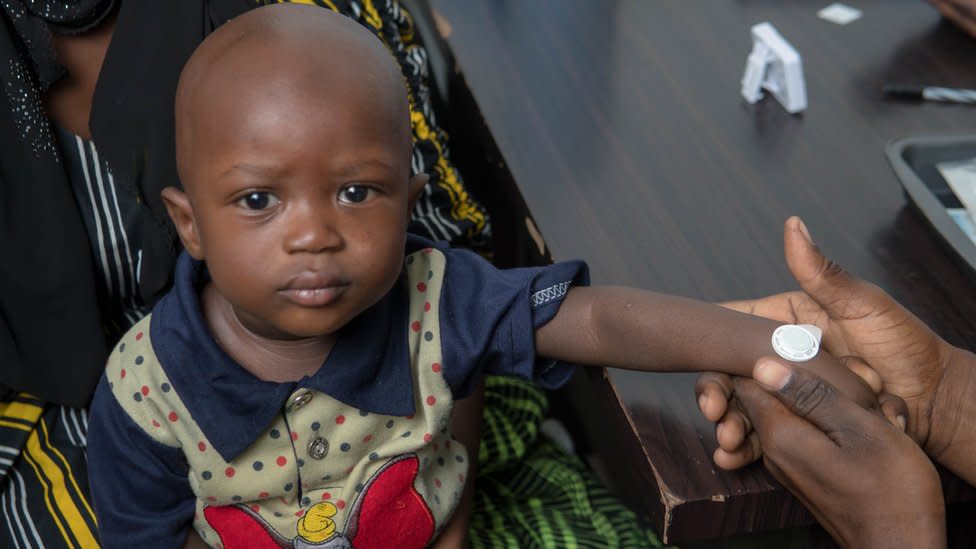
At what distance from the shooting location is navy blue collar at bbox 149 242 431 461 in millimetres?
945

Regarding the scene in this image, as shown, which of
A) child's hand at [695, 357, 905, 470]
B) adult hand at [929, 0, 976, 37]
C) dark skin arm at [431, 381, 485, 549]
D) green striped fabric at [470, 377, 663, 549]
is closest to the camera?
child's hand at [695, 357, 905, 470]

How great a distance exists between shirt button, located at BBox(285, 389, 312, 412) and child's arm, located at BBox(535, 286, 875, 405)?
231 mm

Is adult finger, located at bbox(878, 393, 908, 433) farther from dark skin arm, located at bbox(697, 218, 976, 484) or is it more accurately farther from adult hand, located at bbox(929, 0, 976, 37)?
adult hand, located at bbox(929, 0, 976, 37)

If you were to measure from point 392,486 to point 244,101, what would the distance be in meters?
0.41

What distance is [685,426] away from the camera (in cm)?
98

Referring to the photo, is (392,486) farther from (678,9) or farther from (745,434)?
(678,9)

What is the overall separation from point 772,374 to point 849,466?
0.10 meters

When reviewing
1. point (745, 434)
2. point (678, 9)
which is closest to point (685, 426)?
point (745, 434)

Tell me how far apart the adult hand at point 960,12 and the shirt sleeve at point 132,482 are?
121cm

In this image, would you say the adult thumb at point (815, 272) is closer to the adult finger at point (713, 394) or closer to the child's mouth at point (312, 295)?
the adult finger at point (713, 394)

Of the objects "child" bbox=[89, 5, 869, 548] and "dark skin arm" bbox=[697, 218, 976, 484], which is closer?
"child" bbox=[89, 5, 869, 548]

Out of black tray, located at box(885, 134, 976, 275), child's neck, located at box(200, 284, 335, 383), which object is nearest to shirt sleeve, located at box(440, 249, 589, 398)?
child's neck, located at box(200, 284, 335, 383)

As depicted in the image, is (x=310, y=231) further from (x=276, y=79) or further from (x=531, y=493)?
(x=531, y=493)

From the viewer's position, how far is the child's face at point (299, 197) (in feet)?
2.70
